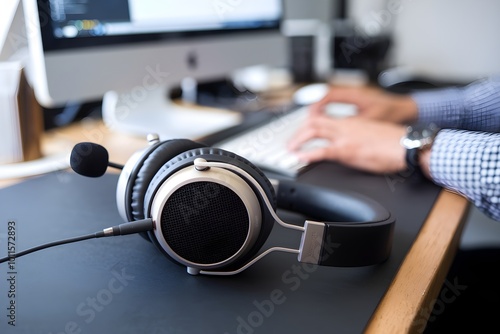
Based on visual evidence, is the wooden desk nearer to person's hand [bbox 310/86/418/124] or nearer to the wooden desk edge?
the wooden desk edge

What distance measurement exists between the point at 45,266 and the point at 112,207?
136 mm

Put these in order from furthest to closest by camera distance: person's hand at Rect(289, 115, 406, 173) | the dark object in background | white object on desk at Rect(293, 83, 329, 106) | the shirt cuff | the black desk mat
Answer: the dark object in background, white object on desk at Rect(293, 83, 329, 106), the shirt cuff, person's hand at Rect(289, 115, 406, 173), the black desk mat

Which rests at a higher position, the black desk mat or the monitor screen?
the monitor screen

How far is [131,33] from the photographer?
79 centimetres

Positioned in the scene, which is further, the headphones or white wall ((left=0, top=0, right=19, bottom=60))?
white wall ((left=0, top=0, right=19, bottom=60))

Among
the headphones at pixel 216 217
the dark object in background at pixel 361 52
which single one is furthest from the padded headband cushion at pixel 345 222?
the dark object in background at pixel 361 52

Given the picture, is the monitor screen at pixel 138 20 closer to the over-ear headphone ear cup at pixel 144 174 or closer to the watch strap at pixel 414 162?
the over-ear headphone ear cup at pixel 144 174

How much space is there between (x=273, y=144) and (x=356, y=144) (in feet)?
0.42

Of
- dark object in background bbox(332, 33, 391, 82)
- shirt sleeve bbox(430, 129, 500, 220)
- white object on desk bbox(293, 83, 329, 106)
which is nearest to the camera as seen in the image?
shirt sleeve bbox(430, 129, 500, 220)

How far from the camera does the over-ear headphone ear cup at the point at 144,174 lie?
0.40 metres

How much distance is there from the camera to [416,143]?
2.16 ft

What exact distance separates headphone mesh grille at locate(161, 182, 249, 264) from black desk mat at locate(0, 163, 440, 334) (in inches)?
1.4

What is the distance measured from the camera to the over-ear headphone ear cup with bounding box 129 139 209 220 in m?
0.40

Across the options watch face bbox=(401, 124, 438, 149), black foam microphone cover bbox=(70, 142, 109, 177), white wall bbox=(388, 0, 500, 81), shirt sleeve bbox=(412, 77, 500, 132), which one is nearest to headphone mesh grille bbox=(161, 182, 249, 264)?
black foam microphone cover bbox=(70, 142, 109, 177)
